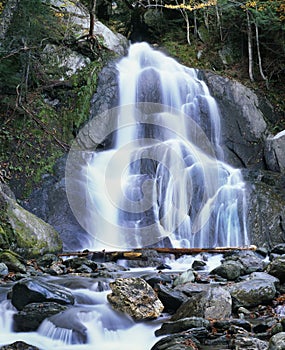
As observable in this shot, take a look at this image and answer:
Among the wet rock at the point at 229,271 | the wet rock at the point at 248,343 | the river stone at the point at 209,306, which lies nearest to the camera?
the wet rock at the point at 248,343

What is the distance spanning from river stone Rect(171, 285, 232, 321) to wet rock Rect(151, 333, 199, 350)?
50cm

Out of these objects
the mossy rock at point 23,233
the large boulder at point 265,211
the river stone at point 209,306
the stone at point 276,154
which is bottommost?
the river stone at point 209,306

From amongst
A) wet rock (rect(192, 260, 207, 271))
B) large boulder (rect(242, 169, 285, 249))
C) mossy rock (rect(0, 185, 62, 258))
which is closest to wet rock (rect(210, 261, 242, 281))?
wet rock (rect(192, 260, 207, 271))

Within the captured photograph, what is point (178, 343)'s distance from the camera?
4016mm

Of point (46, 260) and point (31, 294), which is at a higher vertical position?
point (46, 260)

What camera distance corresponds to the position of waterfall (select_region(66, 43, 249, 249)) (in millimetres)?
10258

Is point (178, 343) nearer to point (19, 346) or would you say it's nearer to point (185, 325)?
point (185, 325)

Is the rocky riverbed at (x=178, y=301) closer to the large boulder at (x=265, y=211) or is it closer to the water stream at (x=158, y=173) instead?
the water stream at (x=158, y=173)

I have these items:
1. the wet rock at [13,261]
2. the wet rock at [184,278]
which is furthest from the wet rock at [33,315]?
the wet rock at [13,261]

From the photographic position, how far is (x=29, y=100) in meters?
12.5

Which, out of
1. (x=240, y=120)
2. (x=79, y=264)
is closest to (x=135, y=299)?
(x=79, y=264)

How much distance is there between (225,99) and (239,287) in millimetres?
9734

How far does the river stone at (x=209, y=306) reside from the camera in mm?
4699

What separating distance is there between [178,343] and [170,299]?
1348mm
